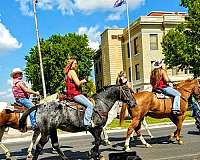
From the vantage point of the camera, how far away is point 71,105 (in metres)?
10.4

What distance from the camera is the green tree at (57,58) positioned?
63.9 m

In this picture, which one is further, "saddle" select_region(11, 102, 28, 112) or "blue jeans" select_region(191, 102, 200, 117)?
"blue jeans" select_region(191, 102, 200, 117)

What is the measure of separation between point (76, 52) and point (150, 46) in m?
15.1

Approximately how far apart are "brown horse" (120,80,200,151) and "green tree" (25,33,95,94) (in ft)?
162

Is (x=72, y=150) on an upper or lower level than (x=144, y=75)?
lower

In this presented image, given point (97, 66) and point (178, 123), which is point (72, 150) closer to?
point (178, 123)

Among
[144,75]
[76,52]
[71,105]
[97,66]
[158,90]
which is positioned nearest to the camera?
[71,105]

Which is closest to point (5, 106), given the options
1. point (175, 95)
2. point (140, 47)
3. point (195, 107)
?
point (175, 95)

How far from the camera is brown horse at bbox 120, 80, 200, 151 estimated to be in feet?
41.9

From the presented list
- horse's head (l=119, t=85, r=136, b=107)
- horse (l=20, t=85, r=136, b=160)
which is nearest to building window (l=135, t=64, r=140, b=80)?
horse's head (l=119, t=85, r=136, b=107)

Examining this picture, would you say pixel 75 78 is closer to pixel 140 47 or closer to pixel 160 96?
pixel 160 96

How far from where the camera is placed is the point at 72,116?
33.9ft

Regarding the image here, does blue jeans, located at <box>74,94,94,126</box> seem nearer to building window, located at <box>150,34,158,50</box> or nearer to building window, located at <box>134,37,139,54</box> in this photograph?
building window, located at <box>150,34,158,50</box>

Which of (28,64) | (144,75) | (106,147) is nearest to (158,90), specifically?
(106,147)
